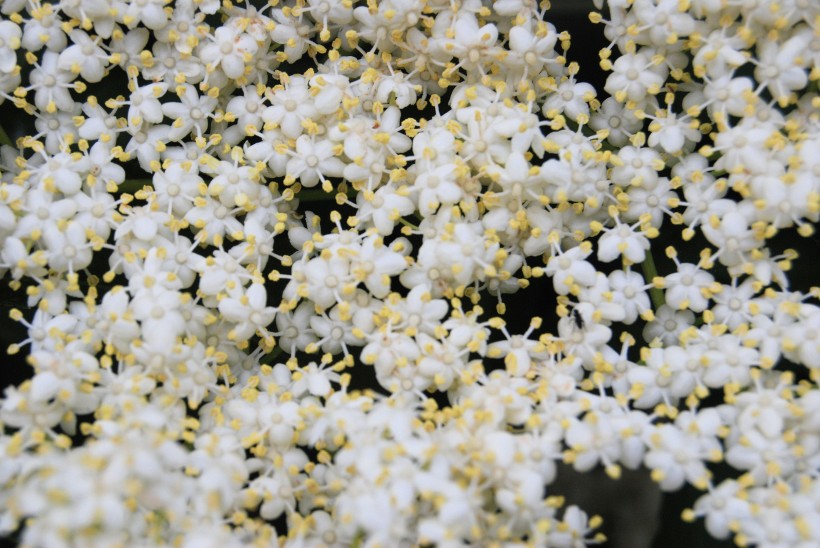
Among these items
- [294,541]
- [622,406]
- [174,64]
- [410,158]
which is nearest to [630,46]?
[410,158]

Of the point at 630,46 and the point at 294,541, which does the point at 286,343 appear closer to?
the point at 294,541

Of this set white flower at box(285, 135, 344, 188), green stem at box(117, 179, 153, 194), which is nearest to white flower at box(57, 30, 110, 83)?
green stem at box(117, 179, 153, 194)

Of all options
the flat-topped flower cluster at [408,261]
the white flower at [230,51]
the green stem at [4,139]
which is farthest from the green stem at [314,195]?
the green stem at [4,139]

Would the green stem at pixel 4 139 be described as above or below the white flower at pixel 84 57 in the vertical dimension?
below

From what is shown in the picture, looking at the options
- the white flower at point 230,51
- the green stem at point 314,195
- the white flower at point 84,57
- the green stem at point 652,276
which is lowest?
the green stem at point 314,195

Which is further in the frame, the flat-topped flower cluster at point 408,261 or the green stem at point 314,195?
the green stem at point 314,195

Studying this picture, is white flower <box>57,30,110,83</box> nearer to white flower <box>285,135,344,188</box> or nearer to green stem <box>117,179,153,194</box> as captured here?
green stem <box>117,179,153,194</box>

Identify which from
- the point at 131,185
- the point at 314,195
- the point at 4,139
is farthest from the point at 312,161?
the point at 4,139

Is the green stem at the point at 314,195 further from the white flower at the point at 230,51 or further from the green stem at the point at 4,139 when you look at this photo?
the green stem at the point at 4,139
